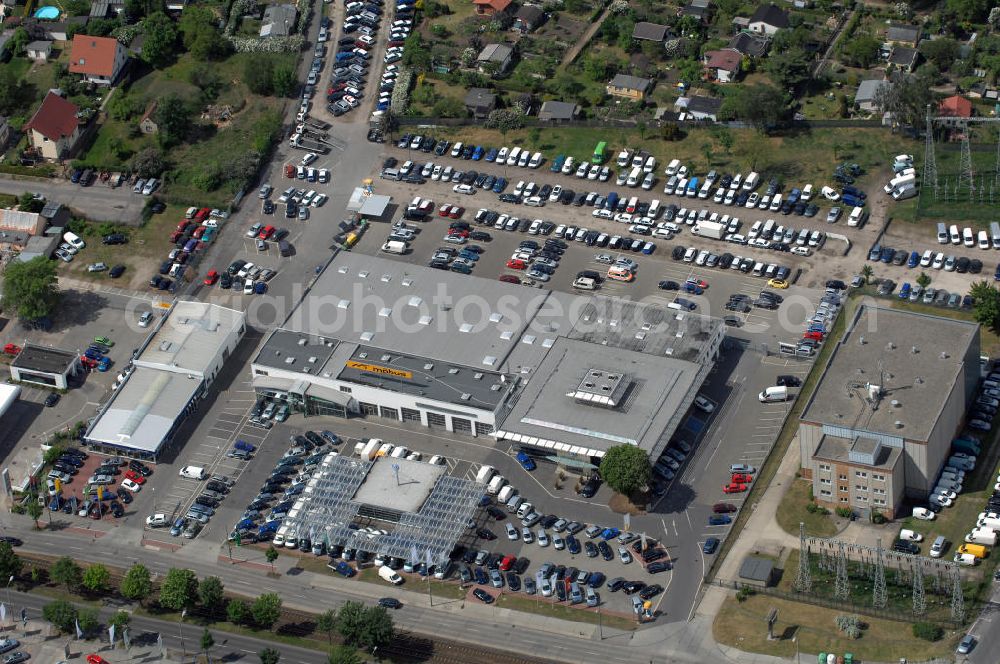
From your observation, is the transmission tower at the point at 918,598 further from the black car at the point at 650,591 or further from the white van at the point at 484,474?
the white van at the point at 484,474

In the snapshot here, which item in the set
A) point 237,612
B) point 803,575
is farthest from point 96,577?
point 803,575

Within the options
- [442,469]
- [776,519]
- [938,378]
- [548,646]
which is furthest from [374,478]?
[938,378]

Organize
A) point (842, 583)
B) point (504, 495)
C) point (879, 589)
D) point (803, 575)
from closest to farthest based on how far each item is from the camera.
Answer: point (879, 589)
point (842, 583)
point (803, 575)
point (504, 495)

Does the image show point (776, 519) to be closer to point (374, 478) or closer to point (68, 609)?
point (374, 478)

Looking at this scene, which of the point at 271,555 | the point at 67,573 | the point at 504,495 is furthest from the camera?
the point at 504,495

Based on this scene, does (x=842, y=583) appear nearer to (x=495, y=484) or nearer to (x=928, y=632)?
(x=928, y=632)

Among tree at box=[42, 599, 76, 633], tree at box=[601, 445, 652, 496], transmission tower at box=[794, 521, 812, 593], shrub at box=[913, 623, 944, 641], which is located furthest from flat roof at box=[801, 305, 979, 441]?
tree at box=[42, 599, 76, 633]

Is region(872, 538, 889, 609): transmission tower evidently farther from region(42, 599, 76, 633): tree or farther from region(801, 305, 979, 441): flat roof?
region(42, 599, 76, 633): tree
